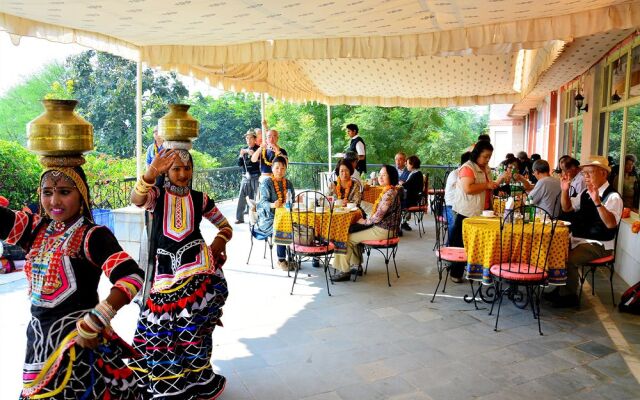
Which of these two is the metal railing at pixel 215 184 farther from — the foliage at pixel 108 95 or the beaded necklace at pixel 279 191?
the foliage at pixel 108 95

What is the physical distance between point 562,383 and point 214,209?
2.42 metres

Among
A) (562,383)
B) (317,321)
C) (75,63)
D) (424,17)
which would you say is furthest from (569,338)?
(75,63)

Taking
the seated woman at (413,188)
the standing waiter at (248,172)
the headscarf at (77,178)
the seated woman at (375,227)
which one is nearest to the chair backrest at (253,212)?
the seated woman at (375,227)

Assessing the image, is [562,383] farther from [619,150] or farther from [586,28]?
[619,150]

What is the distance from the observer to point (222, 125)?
83.4 ft

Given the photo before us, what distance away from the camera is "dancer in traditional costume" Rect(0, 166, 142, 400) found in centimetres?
190

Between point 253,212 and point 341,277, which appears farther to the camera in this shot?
point 253,212

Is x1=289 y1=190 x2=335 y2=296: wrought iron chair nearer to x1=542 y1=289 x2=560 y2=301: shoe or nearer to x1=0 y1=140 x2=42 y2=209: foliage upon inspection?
x1=542 y1=289 x2=560 y2=301: shoe

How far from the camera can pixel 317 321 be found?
4359 millimetres

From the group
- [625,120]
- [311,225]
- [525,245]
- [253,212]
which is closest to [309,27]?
[311,225]

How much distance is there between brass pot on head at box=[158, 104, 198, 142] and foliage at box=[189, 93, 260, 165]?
22.4m

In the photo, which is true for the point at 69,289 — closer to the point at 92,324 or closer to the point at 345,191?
the point at 92,324

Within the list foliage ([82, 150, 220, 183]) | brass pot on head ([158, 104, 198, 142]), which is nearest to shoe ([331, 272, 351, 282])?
brass pot on head ([158, 104, 198, 142])

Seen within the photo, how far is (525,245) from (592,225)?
911 millimetres
